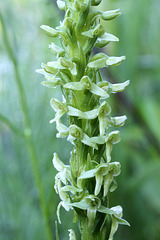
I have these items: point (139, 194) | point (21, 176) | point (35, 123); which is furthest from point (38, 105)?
point (139, 194)

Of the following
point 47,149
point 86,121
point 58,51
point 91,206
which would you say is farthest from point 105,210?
point 47,149

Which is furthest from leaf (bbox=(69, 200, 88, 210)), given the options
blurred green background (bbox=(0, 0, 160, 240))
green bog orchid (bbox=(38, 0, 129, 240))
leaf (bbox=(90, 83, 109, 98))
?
blurred green background (bbox=(0, 0, 160, 240))

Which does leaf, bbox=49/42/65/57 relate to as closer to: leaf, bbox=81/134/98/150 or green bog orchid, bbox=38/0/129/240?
green bog orchid, bbox=38/0/129/240

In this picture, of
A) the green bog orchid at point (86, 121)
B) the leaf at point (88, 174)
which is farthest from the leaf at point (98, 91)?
the leaf at point (88, 174)

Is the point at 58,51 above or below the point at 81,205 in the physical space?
above

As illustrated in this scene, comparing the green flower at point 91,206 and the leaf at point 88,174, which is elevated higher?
the leaf at point 88,174

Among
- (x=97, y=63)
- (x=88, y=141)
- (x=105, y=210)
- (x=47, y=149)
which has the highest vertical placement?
(x=97, y=63)

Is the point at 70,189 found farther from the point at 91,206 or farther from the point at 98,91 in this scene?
the point at 98,91

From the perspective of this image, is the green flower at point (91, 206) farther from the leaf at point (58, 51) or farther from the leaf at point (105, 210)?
the leaf at point (58, 51)
